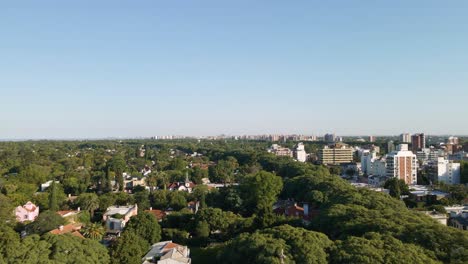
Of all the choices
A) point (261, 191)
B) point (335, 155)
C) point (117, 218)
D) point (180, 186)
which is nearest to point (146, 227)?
point (117, 218)

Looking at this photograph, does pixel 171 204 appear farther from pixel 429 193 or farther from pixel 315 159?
pixel 315 159

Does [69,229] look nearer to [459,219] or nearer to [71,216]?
[71,216]

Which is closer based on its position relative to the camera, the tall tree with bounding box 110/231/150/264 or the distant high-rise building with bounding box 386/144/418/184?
the tall tree with bounding box 110/231/150/264

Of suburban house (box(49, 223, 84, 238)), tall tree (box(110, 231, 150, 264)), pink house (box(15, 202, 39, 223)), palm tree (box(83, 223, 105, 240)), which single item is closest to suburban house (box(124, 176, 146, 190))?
pink house (box(15, 202, 39, 223))

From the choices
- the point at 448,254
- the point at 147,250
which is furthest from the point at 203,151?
the point at 448,254

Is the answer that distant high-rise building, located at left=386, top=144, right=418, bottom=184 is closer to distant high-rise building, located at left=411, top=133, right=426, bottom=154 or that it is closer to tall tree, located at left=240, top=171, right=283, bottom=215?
tall tree, located at left=240, top=171, right=283, bottom=215

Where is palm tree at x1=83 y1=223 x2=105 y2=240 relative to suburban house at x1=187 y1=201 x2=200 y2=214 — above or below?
above
